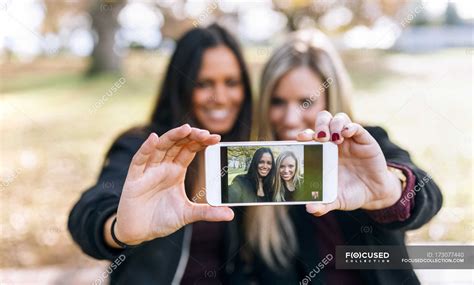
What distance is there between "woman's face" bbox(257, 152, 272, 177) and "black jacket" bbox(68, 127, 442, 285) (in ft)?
0.90

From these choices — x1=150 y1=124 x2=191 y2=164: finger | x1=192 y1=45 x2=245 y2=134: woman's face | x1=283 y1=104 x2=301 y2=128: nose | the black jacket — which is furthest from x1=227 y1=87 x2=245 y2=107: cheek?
x1=150 y1=124 x2=191 y2=164: finger

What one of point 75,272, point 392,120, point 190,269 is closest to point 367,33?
point 392,120

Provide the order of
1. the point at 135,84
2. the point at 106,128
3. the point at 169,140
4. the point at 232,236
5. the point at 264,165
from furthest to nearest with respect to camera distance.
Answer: the point at 106,128, the point at 135,84, the point at 232,236, the point at 264,165, the point at 169,140

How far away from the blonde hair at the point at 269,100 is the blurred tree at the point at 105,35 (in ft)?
1.87

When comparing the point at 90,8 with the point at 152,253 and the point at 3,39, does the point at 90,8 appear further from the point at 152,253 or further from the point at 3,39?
the point at 152,253

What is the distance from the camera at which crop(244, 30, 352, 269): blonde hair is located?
1.32 meters

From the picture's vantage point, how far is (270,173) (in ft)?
3.48

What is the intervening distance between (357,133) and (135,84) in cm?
123

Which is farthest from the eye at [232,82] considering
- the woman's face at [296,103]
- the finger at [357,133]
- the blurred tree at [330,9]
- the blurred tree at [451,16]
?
the blurred tree at [451,16]

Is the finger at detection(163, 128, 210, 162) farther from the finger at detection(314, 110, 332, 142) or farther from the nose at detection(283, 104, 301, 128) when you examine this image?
the nose at detection(283, 104, 301, 128)

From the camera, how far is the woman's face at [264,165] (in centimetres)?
105

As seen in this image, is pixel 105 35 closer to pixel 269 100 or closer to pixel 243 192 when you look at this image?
pixel 269 100

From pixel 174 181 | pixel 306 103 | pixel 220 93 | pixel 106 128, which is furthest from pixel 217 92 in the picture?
pixel 106 128

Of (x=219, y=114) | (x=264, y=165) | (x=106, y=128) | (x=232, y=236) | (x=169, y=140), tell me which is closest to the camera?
(x=169, y=140)
